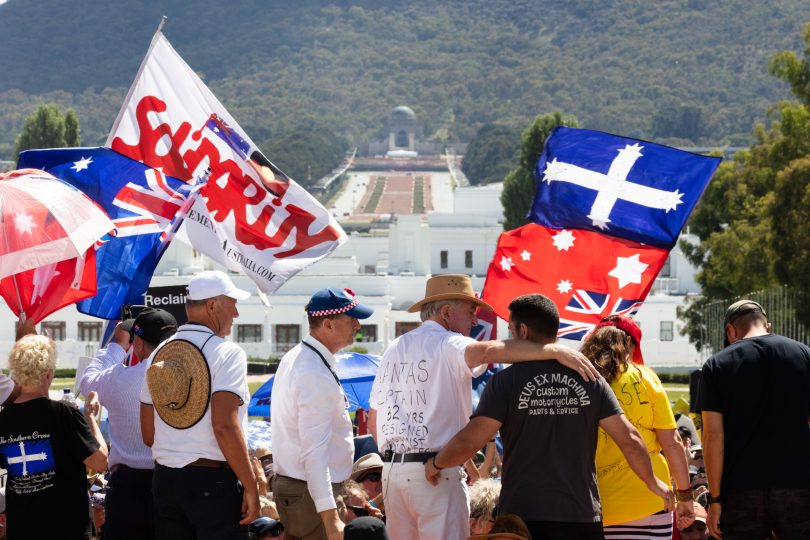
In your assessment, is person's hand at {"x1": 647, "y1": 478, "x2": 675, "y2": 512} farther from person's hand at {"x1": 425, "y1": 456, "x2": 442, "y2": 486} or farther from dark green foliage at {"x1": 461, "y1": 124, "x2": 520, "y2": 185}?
dark green foliage at {"x1": 461, "y1": 124, "x2": 520, "y2": 185}

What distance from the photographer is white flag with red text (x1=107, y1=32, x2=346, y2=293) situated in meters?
9.30

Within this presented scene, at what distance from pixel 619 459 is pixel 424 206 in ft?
396

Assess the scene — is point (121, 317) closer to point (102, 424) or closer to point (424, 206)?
point (102, 424)

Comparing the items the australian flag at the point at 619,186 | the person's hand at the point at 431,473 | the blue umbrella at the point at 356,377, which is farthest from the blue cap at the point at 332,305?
the blue umbrella at the point at 356,377

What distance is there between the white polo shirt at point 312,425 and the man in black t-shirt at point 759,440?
1551mm

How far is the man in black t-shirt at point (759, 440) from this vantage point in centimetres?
607

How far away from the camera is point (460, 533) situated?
6.00 m

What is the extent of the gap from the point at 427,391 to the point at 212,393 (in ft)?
2.93

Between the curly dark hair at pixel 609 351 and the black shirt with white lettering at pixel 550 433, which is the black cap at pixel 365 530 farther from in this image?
the curly dark hair at pixel 609 351

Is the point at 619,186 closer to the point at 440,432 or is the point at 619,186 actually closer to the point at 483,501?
the point at 483,501

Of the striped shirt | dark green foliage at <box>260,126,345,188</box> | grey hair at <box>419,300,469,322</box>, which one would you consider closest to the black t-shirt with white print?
the striped shirt

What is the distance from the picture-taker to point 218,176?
31.6ft

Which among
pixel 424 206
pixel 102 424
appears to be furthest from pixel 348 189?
pixel 102 424

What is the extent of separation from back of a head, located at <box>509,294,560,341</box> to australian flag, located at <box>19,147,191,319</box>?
125 inches
